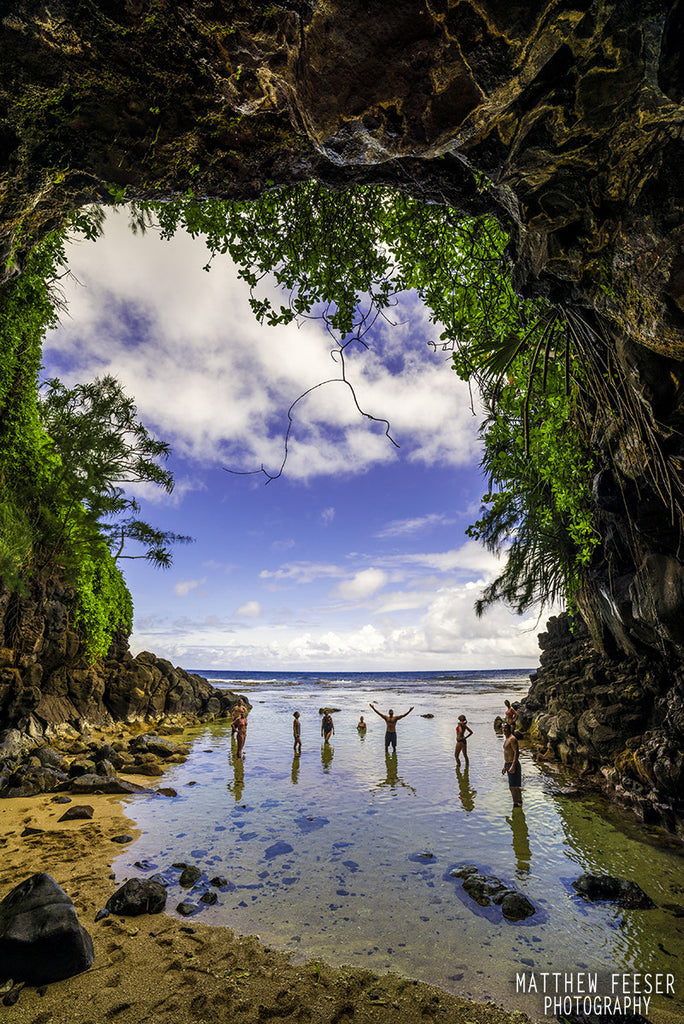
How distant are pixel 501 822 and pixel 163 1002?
6.63 m

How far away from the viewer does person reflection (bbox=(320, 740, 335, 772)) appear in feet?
41.5

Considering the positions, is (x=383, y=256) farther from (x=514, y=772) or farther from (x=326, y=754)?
(x=326, y=754)

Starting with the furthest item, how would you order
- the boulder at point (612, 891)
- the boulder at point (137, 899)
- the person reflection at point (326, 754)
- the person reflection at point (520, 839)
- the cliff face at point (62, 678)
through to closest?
the person reflection at point (326, 754), the cliff face at point (62, 678), the person reflection at point (520, 839), the boulder at point (612, 891), the boulder at point (137, 899)

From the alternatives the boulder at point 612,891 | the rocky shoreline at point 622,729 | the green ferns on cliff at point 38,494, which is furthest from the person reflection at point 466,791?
the green ferns on cliff at point 38,494

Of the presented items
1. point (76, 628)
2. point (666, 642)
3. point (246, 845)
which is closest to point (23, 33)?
point (246, 845)

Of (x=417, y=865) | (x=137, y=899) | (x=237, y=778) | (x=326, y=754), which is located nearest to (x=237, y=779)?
(x=237, y=778)

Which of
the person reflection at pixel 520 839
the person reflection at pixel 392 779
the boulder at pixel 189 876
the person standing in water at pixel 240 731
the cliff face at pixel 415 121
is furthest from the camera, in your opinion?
the person standing in water at pixel 240 731

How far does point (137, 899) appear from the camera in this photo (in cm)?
466

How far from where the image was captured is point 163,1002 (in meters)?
3.37

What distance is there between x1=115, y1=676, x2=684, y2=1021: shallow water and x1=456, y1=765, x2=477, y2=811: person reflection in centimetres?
4

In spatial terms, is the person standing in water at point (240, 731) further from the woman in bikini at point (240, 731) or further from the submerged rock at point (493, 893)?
the submerged rock at point (493, 893)

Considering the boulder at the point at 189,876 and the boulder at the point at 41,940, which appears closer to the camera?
the boulder at the point at 41,940

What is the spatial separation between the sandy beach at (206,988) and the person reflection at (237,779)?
16.3ft

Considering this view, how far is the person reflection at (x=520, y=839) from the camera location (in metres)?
6.25
